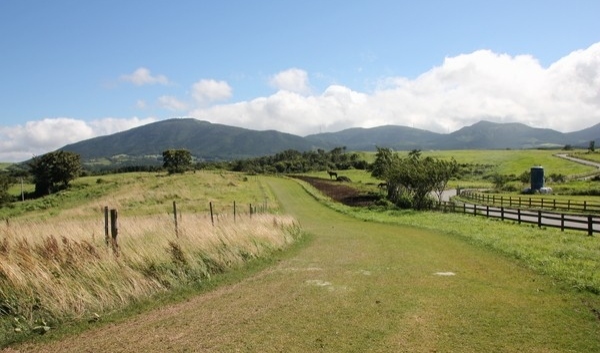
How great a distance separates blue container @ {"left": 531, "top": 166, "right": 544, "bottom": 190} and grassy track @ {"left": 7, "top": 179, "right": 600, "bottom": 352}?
227 ft

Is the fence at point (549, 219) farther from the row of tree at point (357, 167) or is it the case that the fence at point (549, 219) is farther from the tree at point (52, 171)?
the tree at point (52, 171)

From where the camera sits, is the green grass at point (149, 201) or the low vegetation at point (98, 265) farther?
the green grass at point (149, 201)

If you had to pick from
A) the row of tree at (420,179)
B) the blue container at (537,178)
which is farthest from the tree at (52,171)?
the blue container at (537,178)

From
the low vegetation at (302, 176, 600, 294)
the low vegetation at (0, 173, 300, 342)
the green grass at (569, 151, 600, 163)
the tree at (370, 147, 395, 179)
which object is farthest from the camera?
the green grass at (569, 151, 600, 163)

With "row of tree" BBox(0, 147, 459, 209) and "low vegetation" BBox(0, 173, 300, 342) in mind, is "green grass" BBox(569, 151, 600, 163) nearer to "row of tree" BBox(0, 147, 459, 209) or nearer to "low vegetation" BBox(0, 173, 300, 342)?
"row of tree" BBox(0, 147, 459, 209)

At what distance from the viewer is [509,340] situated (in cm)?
929

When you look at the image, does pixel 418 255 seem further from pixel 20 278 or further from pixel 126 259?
pixel 20 278

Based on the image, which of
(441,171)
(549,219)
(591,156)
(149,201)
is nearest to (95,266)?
(549,219)

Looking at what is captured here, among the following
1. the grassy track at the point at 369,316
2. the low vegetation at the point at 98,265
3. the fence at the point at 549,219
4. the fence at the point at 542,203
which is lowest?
the fence at the point at 542,203

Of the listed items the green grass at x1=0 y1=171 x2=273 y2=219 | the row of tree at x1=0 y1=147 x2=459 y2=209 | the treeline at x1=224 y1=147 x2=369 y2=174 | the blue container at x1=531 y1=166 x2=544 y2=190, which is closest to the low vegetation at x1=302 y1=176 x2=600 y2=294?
the row of tree at x1=0 y1=147 x2=459 y2=209

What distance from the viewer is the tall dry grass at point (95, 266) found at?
1084 cm

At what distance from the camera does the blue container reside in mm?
77625

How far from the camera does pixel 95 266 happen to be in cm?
1236

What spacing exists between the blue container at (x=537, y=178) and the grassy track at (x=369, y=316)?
6905cm
